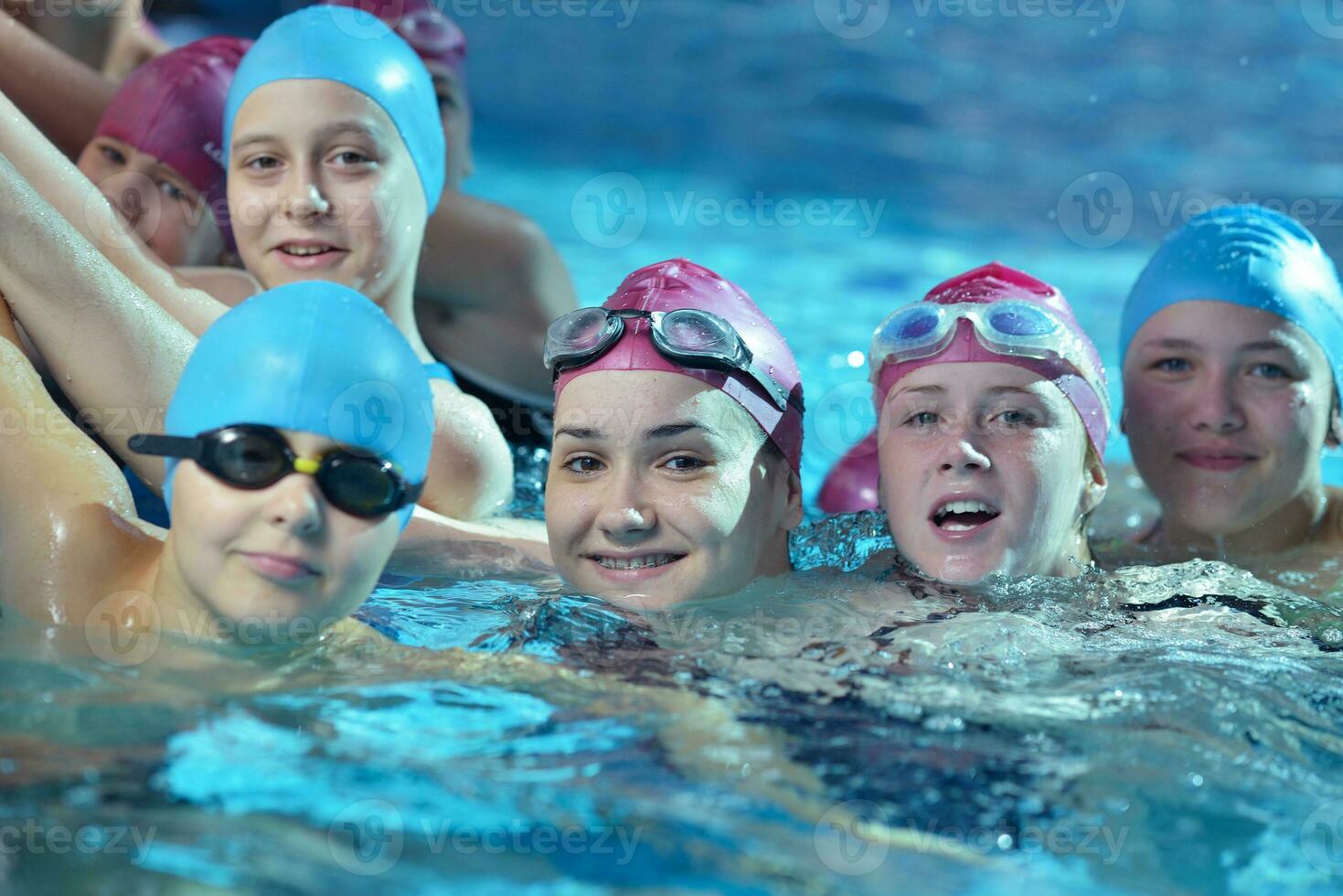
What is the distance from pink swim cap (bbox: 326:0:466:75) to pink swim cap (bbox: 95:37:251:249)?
59.2 inches

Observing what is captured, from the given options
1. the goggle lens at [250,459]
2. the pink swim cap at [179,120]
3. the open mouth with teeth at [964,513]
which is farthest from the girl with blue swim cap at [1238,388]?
the pink swim cap at [179,120]

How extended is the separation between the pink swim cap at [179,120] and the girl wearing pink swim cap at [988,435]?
2.63m

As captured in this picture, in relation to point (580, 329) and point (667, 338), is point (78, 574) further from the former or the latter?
point (667, 338)

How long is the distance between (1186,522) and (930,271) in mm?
5582

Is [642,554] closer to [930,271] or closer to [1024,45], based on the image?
[930,271]

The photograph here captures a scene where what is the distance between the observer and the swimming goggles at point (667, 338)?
366cm

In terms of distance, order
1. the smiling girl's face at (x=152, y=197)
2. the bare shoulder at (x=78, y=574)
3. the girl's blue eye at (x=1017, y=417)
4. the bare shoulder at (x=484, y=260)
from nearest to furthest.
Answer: the bare shoulder at (x=78, y=574), the girl's blue eye at (x=1017, y=417), the smiling girl's face at (x=152, y=197), the bare shoulder at (x=484, y=260)

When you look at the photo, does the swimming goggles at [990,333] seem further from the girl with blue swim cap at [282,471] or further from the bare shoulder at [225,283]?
the bare shoulder at [225,283]

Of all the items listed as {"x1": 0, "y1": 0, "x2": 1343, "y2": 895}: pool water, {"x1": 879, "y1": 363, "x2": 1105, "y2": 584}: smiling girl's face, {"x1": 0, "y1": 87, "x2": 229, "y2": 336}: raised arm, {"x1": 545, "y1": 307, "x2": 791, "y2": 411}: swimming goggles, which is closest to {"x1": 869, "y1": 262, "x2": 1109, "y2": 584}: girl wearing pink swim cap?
{"x1": 879, "y1": 363, "x2": 1105, "y2": 584}: smiling girl's face

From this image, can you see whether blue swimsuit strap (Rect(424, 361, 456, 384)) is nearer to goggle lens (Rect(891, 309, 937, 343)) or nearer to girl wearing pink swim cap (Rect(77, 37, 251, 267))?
girl wearing pink swim cap (Rect(77, 37, 251, 267))

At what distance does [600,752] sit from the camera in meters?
2.81

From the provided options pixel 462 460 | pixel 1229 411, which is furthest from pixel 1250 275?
pixel 462 460

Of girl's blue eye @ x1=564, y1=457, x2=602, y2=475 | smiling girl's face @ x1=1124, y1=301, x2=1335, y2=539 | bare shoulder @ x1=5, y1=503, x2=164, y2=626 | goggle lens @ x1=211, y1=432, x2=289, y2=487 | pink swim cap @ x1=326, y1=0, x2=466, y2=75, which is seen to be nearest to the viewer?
goggle lens @ x1=211, y1=432, x2=289, y2=487

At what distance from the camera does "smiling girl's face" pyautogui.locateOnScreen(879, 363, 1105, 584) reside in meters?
3.69
